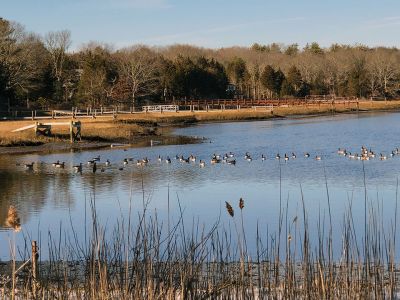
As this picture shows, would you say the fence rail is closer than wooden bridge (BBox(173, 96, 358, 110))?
Yes

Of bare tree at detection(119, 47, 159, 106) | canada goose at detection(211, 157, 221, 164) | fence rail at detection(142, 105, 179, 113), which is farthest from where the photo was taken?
bare tree at detection(119, 47, 159, 106)

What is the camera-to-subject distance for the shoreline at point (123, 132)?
124 ft

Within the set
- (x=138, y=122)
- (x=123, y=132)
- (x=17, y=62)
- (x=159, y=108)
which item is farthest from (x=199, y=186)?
(x=159, y=108)

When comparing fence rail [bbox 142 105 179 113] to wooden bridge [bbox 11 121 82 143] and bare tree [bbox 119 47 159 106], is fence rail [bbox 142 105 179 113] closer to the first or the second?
bare tree [bbox 119 47 159 106]

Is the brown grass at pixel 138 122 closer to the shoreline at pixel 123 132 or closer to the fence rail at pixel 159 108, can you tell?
the shoreline at pixel 123 132

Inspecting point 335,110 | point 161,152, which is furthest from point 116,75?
point 161,152

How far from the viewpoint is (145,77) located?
7906 centimetres

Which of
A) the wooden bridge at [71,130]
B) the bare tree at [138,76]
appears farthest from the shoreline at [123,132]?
the bare tree at [138,76]

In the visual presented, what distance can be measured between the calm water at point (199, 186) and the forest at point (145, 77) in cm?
3257

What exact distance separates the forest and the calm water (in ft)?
107

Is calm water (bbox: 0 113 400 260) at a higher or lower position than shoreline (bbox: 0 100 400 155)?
lower

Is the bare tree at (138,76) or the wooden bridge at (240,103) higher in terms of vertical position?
the bare tree at (138,76)

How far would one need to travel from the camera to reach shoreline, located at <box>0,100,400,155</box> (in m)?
37.8

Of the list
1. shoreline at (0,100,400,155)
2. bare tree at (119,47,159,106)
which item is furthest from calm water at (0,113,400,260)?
bare tree at (119,47,159,106)
